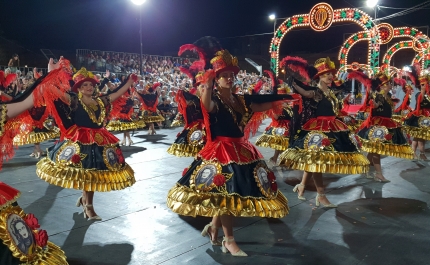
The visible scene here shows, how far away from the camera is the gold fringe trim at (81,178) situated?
4.22 meters

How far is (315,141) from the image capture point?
16.6 ft

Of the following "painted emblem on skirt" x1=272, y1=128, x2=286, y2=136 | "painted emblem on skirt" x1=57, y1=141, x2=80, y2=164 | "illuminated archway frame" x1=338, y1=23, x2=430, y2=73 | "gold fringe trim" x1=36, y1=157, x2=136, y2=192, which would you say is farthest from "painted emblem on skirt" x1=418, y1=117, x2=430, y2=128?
"illuminated archway frame" x1=338, y1=23, x2=430, y2=73

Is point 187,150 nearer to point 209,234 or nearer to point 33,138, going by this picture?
point 209,234

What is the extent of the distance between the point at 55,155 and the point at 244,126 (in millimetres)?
2267

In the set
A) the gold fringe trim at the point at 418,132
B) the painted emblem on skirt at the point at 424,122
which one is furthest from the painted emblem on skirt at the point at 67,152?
the painted emblem on skirt at the point at 424,122

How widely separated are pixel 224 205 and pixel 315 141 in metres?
2.17

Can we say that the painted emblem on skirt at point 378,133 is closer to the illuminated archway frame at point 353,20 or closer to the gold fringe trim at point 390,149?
the gold fringe trim at point 390,149

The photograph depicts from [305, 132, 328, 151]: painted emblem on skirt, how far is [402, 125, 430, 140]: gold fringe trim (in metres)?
4.50

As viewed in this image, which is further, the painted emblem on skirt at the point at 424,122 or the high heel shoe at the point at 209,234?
the painted emblem on skirt at the point at 424,122

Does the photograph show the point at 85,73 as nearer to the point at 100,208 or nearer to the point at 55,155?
the point at 55,155

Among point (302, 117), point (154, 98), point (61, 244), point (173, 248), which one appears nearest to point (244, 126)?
point (173, 248)

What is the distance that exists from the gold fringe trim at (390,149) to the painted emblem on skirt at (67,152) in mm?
4754

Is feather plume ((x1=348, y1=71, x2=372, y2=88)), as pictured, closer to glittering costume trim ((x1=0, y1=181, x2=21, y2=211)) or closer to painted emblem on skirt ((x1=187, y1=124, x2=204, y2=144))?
painted emblem on skirt ((x1=187, y1=124, x2=204, y2=144))

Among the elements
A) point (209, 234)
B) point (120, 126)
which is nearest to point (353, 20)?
point (120, 126)
